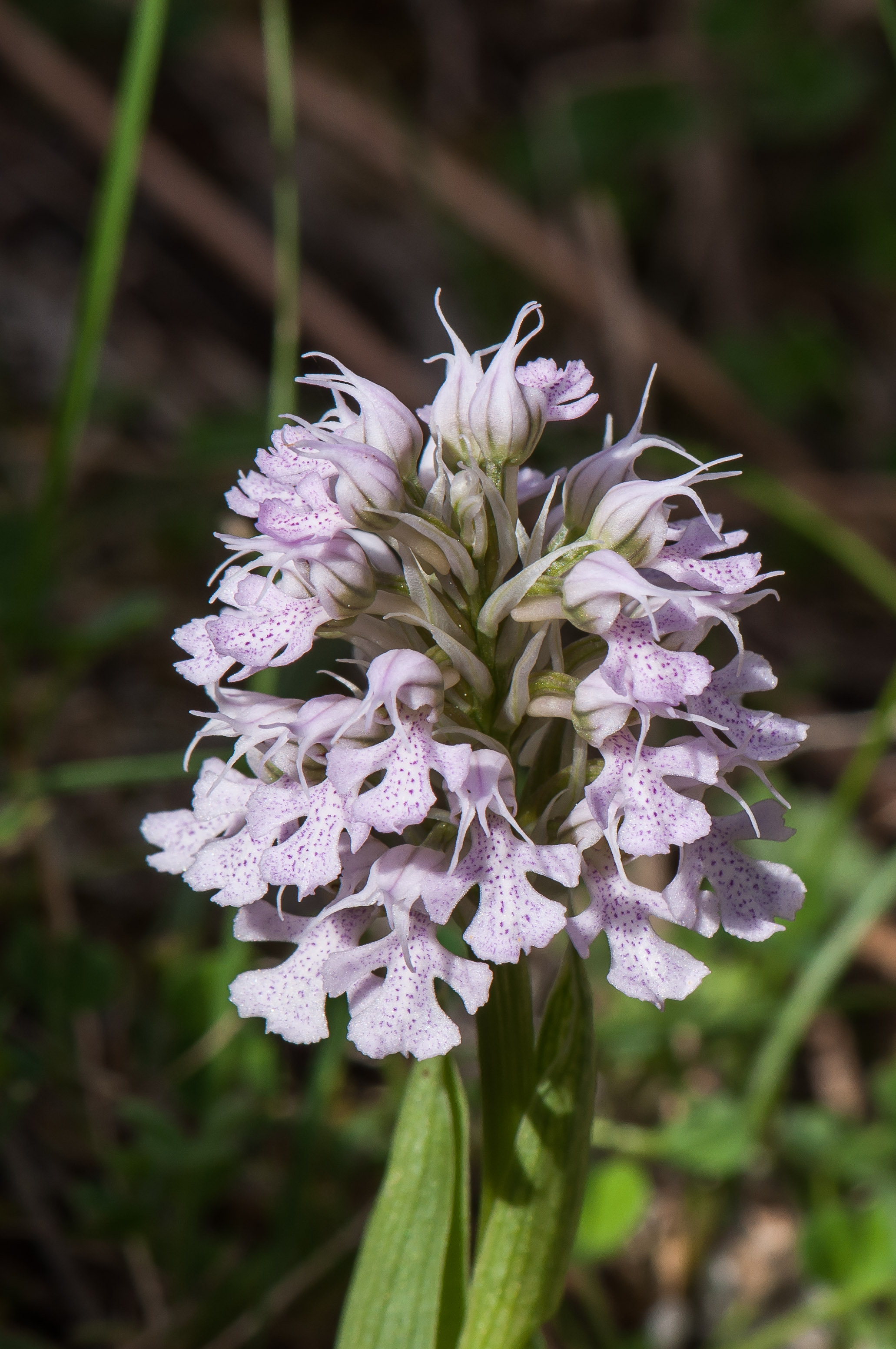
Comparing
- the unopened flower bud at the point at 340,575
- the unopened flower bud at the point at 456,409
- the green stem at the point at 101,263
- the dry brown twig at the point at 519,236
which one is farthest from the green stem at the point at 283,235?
the dry brown twig at the point at 519,236

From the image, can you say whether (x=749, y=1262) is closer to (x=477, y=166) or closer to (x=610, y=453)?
(x=610, y=453)

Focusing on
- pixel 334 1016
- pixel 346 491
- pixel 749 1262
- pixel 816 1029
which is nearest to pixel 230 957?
pixel 334 1016

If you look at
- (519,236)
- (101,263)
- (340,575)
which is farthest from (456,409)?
(519,236)

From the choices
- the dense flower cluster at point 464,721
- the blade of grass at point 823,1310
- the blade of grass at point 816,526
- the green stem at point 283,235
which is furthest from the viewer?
the blade of grass at point 816,526

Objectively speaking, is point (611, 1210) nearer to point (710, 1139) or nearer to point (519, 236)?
point (710, 1139)

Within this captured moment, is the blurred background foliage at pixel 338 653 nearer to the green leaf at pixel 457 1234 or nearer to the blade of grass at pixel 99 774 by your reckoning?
the blade of grass at pixel 99 774
